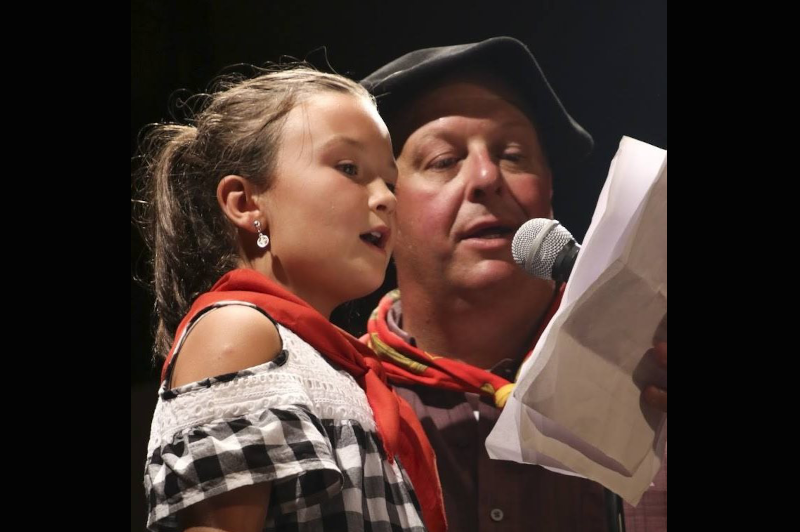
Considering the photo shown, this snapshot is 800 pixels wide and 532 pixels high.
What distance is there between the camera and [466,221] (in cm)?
147

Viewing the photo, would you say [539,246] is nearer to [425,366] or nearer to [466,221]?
[466,221]

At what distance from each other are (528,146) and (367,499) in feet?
1.85

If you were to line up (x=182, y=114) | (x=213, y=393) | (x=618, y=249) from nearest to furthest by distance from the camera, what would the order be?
(x=213, y=393)
(x=618, y=249)
(x=182, y=114)

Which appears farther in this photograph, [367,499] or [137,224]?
[137,224]

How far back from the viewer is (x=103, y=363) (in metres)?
1.60

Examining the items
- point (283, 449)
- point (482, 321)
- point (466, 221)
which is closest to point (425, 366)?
point (482, 321)

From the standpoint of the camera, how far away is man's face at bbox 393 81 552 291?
1.46m

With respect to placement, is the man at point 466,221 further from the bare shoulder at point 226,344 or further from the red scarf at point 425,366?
the bare shoulder at point 226,344

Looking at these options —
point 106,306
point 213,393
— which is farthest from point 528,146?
point 106,306

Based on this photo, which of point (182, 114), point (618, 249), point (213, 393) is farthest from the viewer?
point (182, 114)

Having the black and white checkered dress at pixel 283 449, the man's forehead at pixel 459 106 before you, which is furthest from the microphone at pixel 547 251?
the black and white checkered dress at pixel 283 449

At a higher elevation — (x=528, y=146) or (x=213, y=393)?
(x=528, y=146)

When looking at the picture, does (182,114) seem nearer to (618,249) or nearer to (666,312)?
(618,249)

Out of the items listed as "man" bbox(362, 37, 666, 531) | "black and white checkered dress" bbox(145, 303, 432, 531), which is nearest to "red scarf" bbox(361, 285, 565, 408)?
"man" bbox(362, 37, 666, 531)
